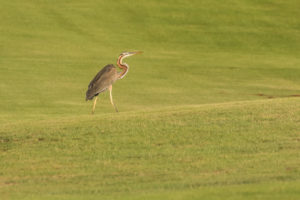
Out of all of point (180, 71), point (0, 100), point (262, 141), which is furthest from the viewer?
point (180, 71)

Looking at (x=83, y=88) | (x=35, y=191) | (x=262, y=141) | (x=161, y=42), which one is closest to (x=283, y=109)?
(x=262, y=141)

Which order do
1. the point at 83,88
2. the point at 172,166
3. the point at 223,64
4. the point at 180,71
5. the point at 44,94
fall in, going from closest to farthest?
1. the point at 172,166
2. the point at 44,94
3. the point at 83,88
4. the point at 180,71
5. the point at 223,64

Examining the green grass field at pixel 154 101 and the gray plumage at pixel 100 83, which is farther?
the gray plumage at pixel 100 83

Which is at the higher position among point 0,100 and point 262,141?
point 262,141

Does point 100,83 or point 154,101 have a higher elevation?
point 100,83

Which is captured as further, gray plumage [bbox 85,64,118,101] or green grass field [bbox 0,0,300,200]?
gray plumage [bbox 85,64,118,101]

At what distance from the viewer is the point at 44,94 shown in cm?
2209

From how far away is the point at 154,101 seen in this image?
21812mm

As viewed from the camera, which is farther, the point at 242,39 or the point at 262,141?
the point at 242,39

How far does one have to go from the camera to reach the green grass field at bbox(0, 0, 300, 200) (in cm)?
1046

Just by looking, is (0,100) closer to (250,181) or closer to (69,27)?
(250,181)

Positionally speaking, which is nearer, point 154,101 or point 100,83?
point 100,83

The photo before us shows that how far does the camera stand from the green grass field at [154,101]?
10.5 m

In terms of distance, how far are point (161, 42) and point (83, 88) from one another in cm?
1173
